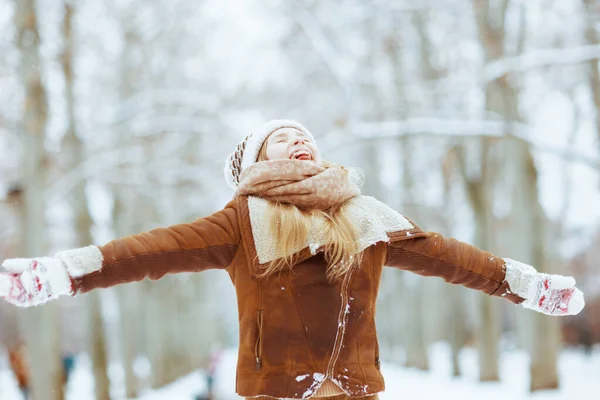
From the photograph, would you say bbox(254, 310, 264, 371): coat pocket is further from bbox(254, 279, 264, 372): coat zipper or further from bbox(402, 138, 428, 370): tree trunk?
bbox(402, 138, 428, 370): tree trunk

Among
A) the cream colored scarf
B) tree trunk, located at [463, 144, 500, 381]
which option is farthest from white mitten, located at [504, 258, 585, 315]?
tree trunk, located at [463, 144, 500, 381]

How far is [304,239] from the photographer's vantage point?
2.26 m

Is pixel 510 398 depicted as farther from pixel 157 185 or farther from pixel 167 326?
pixel 167 326

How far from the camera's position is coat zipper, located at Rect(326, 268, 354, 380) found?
87.7 inches

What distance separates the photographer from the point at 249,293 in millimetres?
2309

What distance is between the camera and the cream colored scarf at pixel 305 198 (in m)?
2.29

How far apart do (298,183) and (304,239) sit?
20 centimetres

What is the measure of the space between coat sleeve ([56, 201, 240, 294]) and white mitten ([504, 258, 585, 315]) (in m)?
1.07

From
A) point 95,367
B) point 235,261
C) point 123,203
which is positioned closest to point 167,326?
point 123,203

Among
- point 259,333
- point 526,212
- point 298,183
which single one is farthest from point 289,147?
point 526,212

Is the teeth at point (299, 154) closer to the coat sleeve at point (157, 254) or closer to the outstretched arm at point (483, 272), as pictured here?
the coat sleeve at point (157, 254)

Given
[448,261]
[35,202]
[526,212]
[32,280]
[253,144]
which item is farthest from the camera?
[526,212]

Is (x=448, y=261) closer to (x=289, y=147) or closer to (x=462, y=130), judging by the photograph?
(x=289, y=147)

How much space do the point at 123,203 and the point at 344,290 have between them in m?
16.0
